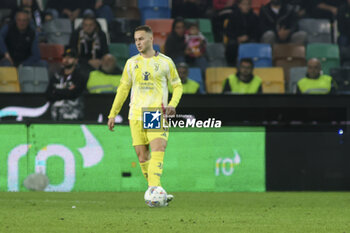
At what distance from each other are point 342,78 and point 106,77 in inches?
183

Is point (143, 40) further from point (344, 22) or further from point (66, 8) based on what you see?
point (344, 22)

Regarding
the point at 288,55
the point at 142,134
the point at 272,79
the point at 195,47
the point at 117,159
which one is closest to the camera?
the point at 142,134

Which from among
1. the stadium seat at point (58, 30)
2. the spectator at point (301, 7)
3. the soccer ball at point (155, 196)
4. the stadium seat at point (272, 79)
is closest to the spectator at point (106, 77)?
the stadium seat at point (58, 30)

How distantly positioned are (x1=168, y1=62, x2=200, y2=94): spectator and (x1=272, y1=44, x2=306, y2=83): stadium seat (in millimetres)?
2305

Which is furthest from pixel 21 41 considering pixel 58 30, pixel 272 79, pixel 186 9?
pixel 272 79

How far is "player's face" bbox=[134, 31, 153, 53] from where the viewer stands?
7.70m

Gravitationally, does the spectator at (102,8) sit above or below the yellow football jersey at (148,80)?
above

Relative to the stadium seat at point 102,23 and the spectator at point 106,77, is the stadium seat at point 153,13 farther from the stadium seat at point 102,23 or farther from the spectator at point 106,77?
the spectator at point 106,77

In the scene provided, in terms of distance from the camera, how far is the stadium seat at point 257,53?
14695 mm

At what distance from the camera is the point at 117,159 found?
1116 cm

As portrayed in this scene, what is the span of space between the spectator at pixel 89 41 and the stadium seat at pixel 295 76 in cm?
373

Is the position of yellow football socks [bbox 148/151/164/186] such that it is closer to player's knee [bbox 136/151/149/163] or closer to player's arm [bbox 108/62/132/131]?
Answer: player's knee [bbox 136/151/149/163]

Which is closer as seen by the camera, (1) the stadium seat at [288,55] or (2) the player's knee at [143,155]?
(2) the player's knee at [143,155]

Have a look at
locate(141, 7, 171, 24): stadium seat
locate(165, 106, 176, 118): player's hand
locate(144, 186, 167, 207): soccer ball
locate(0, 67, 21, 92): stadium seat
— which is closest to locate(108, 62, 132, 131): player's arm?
locate(165, 106, 176, 118): player's hand
